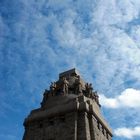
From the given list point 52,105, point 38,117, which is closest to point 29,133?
point 38,117

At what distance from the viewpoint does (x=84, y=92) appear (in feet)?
134

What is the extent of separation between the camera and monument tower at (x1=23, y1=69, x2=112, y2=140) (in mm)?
31281

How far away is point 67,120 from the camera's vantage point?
107ft

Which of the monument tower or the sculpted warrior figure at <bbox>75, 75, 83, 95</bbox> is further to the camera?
the sculpted warrior figure at <bbox>75, 75, 83, 95</bbox>

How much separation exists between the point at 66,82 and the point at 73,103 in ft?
24.8

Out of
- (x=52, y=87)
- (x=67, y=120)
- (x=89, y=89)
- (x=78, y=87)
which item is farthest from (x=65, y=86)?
(x=67, y=120)

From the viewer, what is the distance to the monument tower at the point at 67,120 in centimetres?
3128

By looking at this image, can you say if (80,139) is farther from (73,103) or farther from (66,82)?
(66,82)

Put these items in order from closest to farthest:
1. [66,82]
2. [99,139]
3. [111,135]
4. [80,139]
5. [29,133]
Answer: [80,139], [99,139], [29,133], [111,135], [66,82]

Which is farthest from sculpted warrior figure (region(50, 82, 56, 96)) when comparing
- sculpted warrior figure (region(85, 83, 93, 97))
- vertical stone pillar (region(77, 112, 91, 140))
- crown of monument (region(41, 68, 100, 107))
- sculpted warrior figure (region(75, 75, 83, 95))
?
vertical stone pillar (region(77, 112, 91, 140))

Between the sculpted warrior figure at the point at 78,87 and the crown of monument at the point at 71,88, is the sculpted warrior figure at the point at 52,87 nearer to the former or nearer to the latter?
the crown of monument at the point at 71,88

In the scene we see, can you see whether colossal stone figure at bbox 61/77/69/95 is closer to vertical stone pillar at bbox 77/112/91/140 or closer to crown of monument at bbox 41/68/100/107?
crown of monument at bbox 41/68/100/107

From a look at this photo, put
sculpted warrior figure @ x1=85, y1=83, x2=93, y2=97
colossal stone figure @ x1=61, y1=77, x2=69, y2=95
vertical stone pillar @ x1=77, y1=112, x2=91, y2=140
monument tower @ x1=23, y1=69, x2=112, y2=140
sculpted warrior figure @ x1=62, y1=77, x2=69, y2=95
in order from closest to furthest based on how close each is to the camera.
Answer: vertical stone pillar @ x1=77, y1=112, x2=91, y2=140, monument tower @ x1=23, y1=69, x2=112, y2=140, colossal stone figure @ x1=61, y1=77, x2=69, y2=95, sculpted warrior figure @ x1=62, y1=77, x2=69, y2=95, sculpted warrior figure @ x1=85, y1=83, x2=93, y2=97

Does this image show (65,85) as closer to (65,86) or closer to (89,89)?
(65,86)
